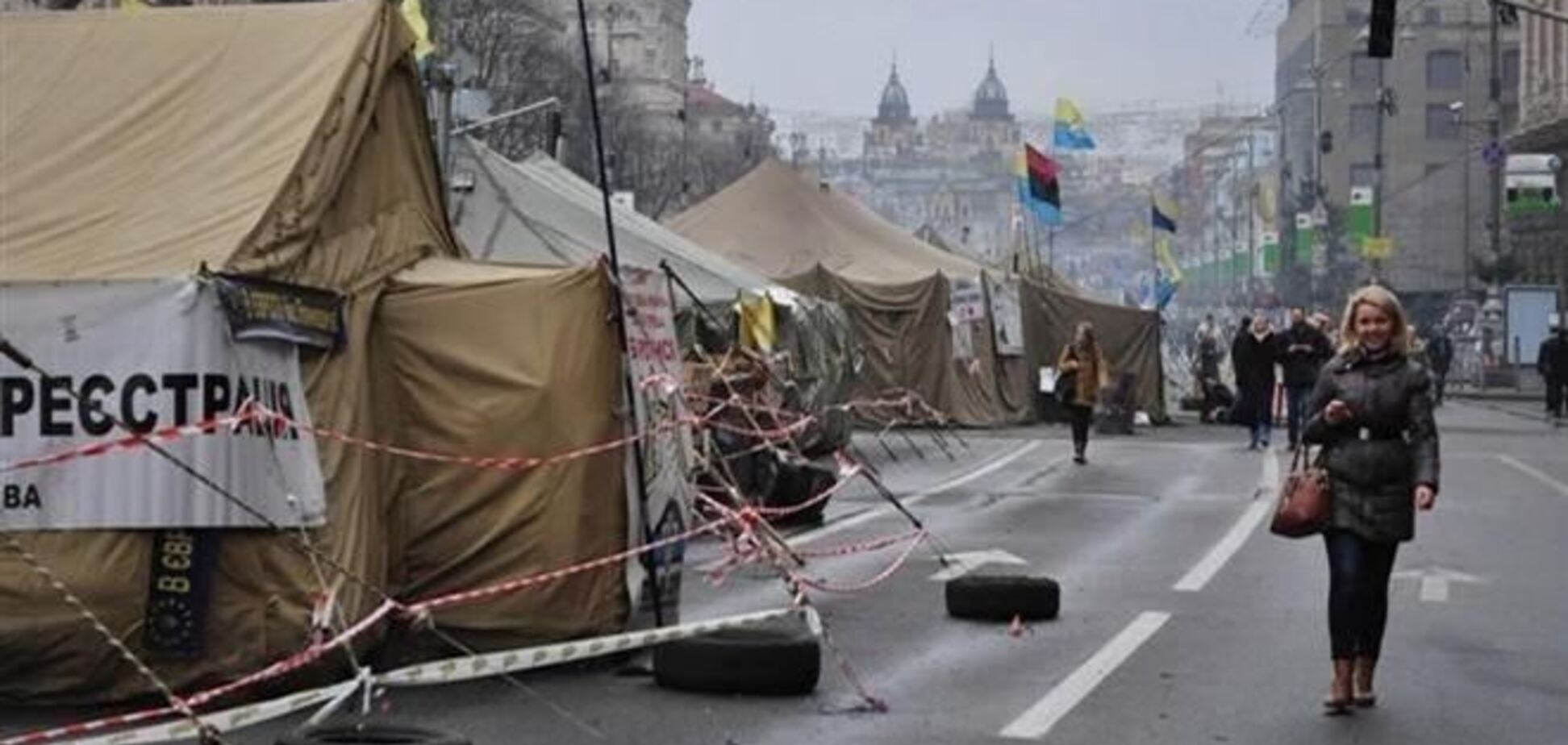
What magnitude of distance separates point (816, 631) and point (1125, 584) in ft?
15.7

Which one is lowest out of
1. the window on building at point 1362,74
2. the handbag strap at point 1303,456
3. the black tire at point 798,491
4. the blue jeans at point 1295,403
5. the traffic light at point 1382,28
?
the black tire at point 798,491

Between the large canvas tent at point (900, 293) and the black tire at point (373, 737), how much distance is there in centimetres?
2795

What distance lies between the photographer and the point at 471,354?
39.5ft

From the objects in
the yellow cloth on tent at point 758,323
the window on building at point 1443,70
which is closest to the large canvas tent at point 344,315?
the yellow cloth on tent at point 758,323

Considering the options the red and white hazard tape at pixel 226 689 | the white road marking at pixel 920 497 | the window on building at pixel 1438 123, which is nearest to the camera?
the red and white hazard tape at pixel 226 689

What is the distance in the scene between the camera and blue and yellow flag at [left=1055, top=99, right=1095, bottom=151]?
57.0 metres

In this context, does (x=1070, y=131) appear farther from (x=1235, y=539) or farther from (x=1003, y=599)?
(x=1003, y=599)

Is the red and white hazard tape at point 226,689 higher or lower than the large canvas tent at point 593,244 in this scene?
lower

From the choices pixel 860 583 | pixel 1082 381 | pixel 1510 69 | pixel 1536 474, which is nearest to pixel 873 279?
pixel 1082 381

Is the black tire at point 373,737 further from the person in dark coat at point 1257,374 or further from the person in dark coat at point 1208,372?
the person in dark coat at point 1208,372

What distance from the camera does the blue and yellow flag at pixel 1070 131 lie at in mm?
56963

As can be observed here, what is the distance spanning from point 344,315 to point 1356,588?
4798mm

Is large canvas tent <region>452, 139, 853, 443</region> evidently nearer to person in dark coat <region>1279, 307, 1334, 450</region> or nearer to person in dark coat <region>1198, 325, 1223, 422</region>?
person in dark coat <region>1279, 307, 1334, 450</region>

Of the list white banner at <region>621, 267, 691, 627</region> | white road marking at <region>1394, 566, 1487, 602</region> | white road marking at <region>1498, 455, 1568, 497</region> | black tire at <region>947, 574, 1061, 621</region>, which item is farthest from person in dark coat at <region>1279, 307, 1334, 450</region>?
white banner at <region>621, 267, 691, 627</region>
